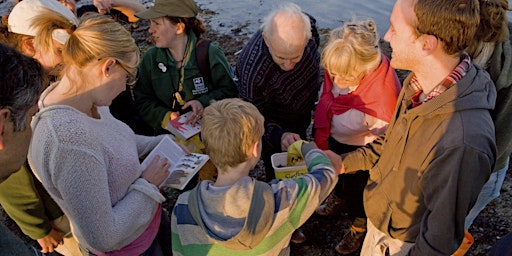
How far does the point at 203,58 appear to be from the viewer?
3789 mm

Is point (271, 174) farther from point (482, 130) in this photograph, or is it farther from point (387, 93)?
point (482, 130)

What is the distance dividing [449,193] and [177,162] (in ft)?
6.08

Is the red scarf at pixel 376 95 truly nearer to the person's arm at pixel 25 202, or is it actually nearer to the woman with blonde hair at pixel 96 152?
the woman with blonde hair at pixel 96 152

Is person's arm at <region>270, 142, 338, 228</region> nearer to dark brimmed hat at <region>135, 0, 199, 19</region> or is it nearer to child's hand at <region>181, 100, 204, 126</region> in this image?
child's hand at <region>181, 100, 204, 126</region>

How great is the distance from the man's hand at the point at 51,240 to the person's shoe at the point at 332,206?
261cm

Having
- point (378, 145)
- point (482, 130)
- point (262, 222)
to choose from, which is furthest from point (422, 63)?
point (262, 222)

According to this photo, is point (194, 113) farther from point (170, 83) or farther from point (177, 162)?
point (177, 162)

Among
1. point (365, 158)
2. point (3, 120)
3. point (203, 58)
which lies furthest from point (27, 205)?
point (365, 158)

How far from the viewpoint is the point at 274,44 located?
3.21 metres

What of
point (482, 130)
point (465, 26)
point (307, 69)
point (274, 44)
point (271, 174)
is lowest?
point (271, 174)

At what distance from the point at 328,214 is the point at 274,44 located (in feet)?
6.84

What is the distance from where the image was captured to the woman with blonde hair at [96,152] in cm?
198

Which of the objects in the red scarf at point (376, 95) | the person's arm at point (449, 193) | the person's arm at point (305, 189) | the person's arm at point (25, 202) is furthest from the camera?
the red scarf at point (376, 95)

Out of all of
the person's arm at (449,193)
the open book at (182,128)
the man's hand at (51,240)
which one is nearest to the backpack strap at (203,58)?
the open book at (182,128)
